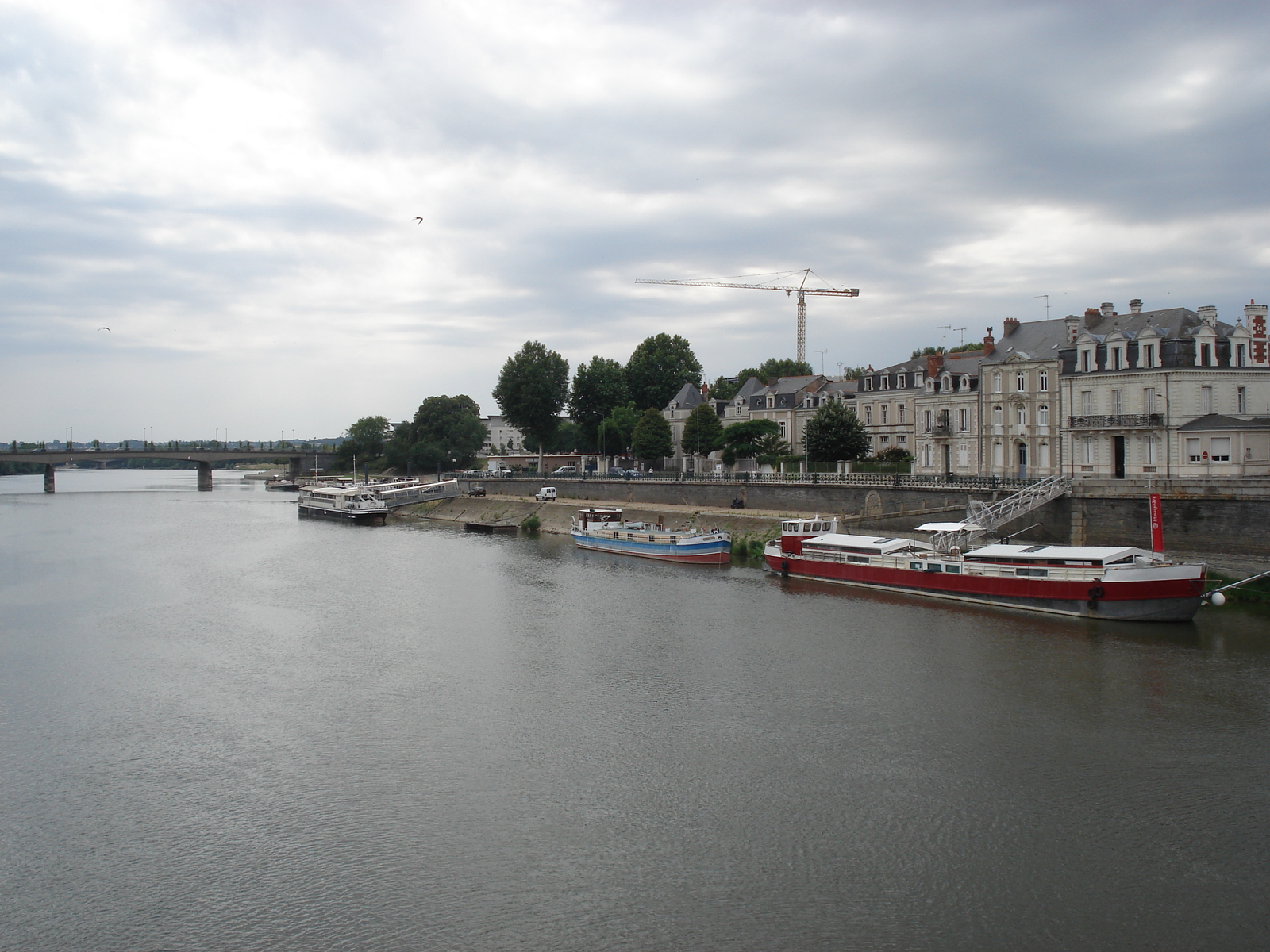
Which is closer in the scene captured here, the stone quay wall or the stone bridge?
the stone quay wall

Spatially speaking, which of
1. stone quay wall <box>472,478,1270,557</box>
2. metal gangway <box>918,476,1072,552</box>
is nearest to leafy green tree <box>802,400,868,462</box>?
stone quay wall <box>472,478,1270,557</box>

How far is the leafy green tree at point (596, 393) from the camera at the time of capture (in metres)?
113

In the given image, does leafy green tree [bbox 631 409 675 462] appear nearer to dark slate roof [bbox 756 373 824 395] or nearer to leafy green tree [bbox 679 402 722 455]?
leafy green tree [bbox 679 402 722 455]

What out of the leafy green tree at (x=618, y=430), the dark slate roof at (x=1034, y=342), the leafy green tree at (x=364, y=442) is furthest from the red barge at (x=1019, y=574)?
the leafy green tree at (x=364, y=442)

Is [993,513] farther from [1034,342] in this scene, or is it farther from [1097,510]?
[1034,342]

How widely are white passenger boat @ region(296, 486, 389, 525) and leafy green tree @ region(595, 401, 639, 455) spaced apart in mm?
26173

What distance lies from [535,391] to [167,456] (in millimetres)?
57579

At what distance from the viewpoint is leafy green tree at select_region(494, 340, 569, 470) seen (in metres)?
112

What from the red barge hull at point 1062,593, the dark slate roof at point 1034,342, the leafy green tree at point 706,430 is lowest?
the red barge hull at point 1062,593

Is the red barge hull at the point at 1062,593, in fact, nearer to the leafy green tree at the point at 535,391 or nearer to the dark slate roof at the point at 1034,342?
the dark slate roof at the point at 1034,342

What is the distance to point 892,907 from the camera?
48.2ft

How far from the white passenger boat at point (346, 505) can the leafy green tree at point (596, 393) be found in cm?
2891

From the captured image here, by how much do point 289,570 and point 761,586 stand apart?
88.4 ft

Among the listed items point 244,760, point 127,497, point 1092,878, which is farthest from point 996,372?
point 127,497
